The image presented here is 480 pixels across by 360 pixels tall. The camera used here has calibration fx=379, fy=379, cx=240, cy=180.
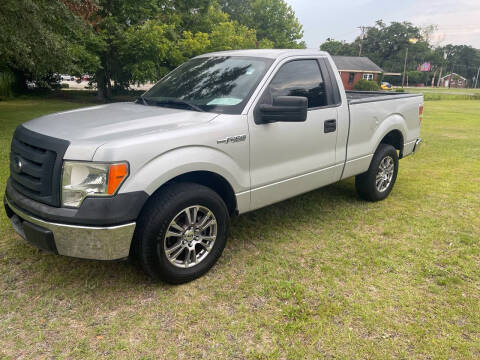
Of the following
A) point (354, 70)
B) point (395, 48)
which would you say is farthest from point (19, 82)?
point (395, 48)

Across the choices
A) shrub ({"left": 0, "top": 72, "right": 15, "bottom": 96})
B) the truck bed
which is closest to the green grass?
the truck bed

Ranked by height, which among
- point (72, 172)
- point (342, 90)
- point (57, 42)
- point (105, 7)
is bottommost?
point (72, 172)

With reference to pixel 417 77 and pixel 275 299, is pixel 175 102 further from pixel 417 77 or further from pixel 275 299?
pixel 417 77

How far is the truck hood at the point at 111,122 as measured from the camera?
278 cm

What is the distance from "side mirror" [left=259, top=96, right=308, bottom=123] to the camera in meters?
3.25

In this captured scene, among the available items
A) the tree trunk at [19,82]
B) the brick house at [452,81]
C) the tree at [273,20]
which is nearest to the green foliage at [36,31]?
the tree trunk at [19,82]

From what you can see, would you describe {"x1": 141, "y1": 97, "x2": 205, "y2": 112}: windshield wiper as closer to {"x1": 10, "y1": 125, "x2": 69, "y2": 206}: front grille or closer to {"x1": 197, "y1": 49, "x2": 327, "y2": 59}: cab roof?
{"x1": 197, "y1": 49, "x2": 327, "y2": 59}: cab roof

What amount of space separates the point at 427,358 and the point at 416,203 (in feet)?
10.8

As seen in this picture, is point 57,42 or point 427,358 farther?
point 57,42

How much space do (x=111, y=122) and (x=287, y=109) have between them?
1467 millimetres

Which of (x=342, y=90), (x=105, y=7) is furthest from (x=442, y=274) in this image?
(x=105, y=7)

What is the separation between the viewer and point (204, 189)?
124 inches

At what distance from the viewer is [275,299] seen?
9.93 feet

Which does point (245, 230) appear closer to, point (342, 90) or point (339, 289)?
point (339, 289)
